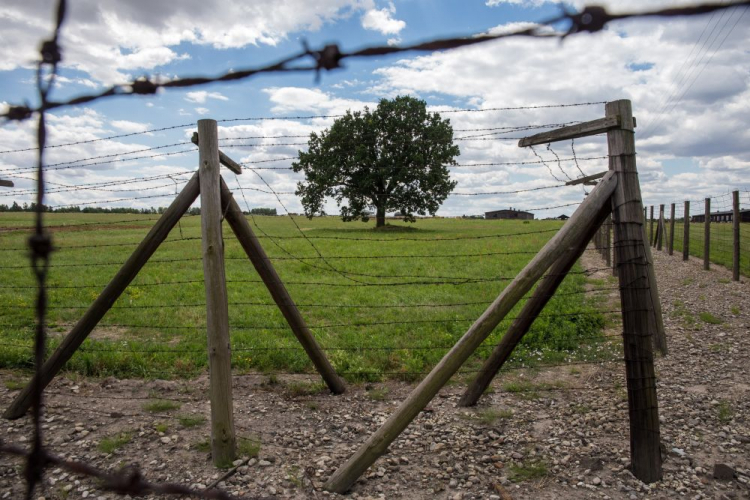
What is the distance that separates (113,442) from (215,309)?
1672 mm

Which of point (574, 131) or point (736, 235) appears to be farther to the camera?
point (736, 235)

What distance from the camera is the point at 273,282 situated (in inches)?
207

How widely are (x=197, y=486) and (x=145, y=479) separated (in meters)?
0.47

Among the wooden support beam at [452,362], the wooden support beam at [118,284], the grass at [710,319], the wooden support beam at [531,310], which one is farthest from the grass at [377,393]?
the grass at [710,319]

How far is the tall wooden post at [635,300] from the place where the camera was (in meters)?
4.08

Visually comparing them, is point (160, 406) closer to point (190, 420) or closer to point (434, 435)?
point (190, 420)

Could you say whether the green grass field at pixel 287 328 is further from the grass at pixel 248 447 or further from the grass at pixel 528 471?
the grass at pixel 248 447

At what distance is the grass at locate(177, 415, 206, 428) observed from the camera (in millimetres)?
5098

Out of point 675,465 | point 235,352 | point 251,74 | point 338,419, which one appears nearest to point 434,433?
point 338,419

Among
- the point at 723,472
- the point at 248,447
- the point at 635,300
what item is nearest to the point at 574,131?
the point at 635,300

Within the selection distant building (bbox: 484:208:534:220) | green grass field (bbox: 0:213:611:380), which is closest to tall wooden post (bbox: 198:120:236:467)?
green grass field (bbox: 0:213:611:380)

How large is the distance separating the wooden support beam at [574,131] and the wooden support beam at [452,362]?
61 centimetres

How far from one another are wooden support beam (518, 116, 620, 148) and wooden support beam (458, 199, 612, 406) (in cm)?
63

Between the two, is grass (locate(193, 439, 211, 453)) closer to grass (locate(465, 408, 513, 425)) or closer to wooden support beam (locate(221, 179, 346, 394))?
wooden support beam (locate(221, 179, 346, 394))
